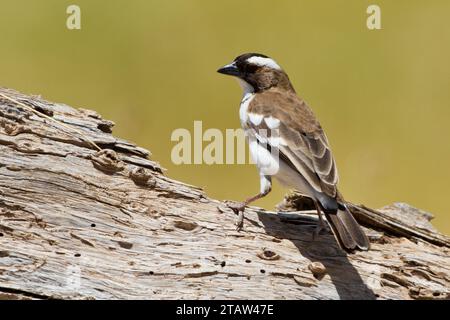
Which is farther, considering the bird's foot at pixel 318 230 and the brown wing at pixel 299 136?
the bird's foot at pixel 318 230

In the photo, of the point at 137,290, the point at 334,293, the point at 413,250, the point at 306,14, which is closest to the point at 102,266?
the point at 137,290

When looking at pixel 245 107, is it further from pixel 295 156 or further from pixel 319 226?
pixel 319 226

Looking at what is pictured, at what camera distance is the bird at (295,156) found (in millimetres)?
5414

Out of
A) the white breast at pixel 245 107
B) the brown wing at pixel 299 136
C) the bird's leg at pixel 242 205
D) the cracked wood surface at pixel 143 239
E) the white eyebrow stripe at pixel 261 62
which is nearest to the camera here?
the cracked wood surface at pixel 143 239

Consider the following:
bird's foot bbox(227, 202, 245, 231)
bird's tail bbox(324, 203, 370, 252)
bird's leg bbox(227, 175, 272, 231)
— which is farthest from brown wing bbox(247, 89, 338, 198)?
bird's foot bbox(227, 202, 245, 231)

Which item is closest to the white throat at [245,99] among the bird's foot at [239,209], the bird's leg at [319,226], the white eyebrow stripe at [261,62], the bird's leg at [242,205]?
the white eyebrow stripe at [261,62]

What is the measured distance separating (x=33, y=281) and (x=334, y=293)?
1662 millimetres

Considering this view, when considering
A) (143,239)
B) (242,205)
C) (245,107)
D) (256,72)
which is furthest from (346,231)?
(256,72)

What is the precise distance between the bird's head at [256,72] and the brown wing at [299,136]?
206mm

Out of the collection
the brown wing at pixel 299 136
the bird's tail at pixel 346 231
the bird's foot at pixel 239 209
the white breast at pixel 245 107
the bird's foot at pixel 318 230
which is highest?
the white breast at pixel 245 107

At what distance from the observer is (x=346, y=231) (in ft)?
17.4

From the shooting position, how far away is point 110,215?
18.0ft

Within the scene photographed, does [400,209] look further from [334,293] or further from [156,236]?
[156,236]

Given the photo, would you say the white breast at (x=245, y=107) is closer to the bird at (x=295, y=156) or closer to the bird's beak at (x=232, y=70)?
the bird at (x=295, y=156)
